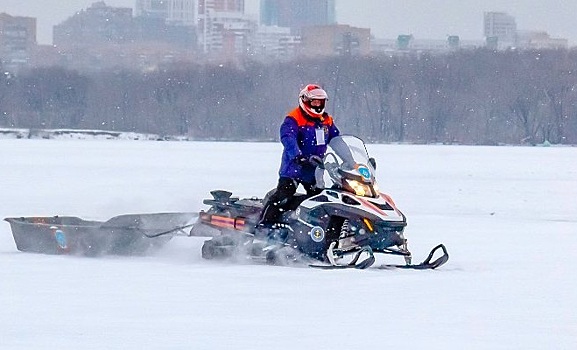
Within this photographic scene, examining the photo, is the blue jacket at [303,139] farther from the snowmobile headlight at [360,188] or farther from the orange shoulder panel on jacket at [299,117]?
the snowmobile headlight at [360,188]

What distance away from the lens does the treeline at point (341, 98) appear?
92.1m

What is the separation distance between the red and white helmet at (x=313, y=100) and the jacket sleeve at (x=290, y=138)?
0.16 metres

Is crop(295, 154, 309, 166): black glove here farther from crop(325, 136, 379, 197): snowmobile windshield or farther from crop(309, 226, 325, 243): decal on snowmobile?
crop(309, 226, 325, 243): decal on snowmobile

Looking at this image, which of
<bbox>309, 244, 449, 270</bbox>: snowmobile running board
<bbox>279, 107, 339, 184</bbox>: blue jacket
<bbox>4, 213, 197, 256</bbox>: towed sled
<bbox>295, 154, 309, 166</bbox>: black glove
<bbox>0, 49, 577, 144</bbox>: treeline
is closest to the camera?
<bbox>309, 244, 449, 270</bbox>: snowmobile running board

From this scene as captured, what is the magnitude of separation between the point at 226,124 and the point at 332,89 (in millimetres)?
8561

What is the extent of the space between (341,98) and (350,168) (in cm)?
8753

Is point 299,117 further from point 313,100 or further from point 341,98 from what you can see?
point 341,98

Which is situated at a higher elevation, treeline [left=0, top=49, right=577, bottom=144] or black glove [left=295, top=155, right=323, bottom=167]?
black glove [left=295, top=155, right=323, bottom=167]

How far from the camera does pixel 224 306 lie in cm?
777

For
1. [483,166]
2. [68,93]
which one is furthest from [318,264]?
[68,93]

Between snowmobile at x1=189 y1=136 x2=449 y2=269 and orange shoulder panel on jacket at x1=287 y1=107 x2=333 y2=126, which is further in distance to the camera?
orange shoulder panel on jacket at x1=287 y1=107 x2=333 y2=126

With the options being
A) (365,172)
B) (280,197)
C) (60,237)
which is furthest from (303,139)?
(60,237)

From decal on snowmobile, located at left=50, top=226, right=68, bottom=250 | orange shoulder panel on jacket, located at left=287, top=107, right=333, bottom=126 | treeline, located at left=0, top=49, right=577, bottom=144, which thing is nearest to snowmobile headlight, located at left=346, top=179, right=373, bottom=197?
orange shoulder panel on jacket, located at left=287, top=107, right=333, bottom=126

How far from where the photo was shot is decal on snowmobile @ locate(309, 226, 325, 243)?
33.1 feet
